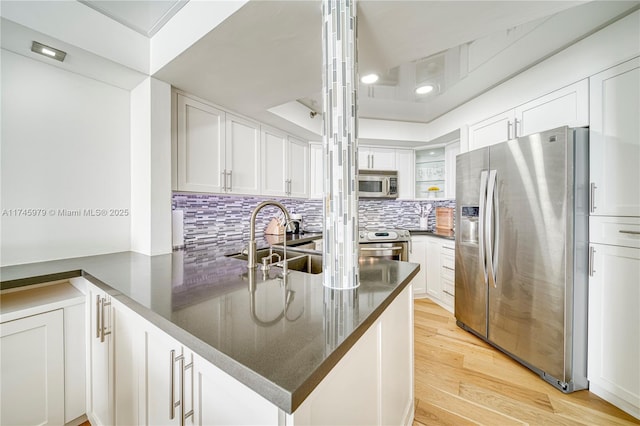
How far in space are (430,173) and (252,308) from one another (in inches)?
146

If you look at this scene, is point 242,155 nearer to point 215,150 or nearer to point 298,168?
point 215,150

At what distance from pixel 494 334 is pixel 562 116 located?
181 centimetres

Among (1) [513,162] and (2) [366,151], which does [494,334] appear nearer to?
(1) [513,162]

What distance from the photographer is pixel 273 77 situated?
5.75 feet

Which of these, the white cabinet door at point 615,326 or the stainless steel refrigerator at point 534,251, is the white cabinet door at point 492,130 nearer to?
the stainless steel refrigerator at point 534,251

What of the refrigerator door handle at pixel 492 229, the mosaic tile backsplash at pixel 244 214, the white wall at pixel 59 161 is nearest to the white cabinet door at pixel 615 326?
the refrigerator door handle at pixel 492 229

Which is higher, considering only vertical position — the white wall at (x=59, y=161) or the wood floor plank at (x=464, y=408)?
the white wall at (x=59, y=161)

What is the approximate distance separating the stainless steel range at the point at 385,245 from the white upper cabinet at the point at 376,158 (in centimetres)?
107

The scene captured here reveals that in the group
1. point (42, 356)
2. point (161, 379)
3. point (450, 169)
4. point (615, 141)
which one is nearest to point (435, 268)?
point (450, 169)

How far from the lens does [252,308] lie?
2.75 feet

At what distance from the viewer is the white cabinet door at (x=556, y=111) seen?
1.72 meters

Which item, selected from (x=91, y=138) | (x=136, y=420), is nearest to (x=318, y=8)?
(x=91, y=138)

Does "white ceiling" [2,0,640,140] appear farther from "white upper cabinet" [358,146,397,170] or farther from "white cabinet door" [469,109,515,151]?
"white upper cabinet" [358,146,397,170]

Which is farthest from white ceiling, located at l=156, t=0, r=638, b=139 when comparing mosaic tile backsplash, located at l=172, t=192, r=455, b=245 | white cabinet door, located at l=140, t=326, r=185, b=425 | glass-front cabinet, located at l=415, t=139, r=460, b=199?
white cabinet door, located at l=140, t=326, r=185, b=425
